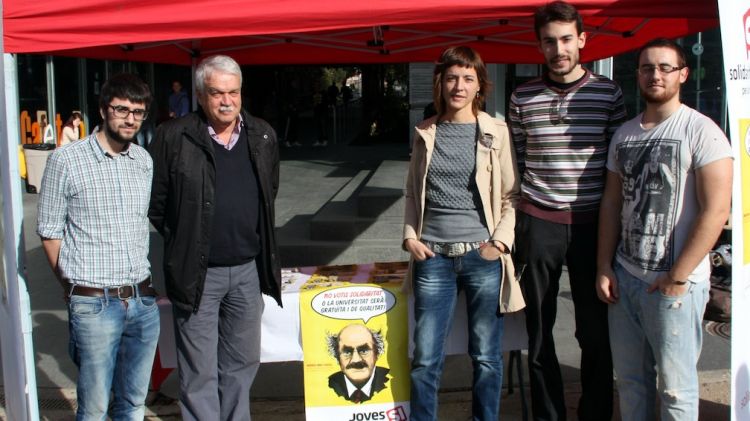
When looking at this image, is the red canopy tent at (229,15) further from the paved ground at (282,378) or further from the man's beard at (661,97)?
the paved ground at (282,378)

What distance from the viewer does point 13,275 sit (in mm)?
3240

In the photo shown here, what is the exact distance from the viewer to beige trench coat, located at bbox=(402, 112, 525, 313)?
3.30 metres

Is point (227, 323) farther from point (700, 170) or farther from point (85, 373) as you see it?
point (700, 170)

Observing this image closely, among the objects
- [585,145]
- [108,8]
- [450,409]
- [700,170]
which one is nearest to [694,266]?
[700,170]

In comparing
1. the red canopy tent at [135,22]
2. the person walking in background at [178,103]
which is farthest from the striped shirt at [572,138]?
the person walking in background at [178,103]

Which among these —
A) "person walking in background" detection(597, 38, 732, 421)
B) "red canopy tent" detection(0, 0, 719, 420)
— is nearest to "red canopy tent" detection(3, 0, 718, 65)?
"red canopy tent" detection(0, 0, 719, 420)

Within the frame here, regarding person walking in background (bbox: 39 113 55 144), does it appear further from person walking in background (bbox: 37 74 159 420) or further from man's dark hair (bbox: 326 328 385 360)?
person walking in background (bbox: 37 74 159 420)

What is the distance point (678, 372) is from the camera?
2.98 metres

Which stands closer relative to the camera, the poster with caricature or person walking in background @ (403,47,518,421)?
person walking in background @ (403,47,518,421)

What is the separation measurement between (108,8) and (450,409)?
2751 mm

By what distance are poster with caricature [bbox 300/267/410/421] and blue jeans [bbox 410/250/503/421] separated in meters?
0.22

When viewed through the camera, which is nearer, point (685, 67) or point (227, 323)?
point (685, 67)

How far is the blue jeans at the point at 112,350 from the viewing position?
2949 millimetres

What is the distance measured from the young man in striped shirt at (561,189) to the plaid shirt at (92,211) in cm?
167
